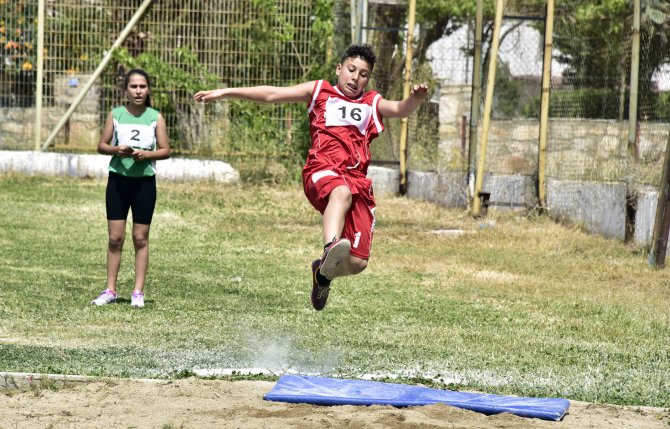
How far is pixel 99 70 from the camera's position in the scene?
18.8 meters

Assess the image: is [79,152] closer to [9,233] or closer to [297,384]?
[9,233]

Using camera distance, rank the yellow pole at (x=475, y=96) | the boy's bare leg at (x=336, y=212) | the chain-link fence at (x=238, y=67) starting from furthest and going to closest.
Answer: the chain-link fence at (x=238, y=67), the yellow pole at (x=475, y=96), the boy's bare leg at (x=336, y=212)

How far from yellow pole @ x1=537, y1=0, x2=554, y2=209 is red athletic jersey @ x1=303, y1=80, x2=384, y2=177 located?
7.89 m

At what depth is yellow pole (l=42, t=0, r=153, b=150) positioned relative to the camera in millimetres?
18766

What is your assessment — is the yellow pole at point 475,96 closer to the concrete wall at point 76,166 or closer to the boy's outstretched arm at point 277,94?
the concrete wall at point 76,166

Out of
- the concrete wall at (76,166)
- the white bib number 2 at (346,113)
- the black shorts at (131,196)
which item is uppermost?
the white bib number 2 at (346,113)

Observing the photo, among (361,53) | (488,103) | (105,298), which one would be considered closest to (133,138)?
(105,298)

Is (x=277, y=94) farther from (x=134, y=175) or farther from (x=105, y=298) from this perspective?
(x=105, y=298)

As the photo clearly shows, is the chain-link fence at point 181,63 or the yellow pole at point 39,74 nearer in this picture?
the yellow pole at point 39,74

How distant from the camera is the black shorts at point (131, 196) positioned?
982 centimetres

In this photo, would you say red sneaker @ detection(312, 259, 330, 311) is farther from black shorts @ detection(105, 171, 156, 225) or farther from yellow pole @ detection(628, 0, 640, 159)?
yellow pole @ detection(628, 0, 640, 159)

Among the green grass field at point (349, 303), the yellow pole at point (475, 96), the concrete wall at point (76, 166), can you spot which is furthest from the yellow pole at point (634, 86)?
the concrete wall at point (76, 166)

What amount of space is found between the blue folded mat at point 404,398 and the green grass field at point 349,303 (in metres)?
0.46

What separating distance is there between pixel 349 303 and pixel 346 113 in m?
2.51
